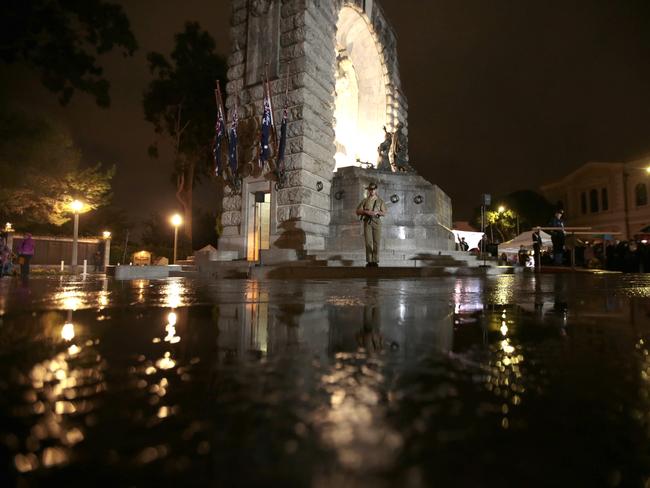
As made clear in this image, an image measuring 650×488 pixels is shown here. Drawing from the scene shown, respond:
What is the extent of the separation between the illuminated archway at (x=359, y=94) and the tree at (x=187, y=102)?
9.97 metres

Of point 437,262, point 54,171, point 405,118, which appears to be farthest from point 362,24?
point 54,171

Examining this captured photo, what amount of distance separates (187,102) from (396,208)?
18.1 m

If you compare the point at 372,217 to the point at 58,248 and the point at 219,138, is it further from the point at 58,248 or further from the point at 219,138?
the point at 58,248

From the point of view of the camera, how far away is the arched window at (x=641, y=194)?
41.4 m

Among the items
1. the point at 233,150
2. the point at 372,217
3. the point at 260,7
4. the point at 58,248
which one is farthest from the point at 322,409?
the point at 58,248

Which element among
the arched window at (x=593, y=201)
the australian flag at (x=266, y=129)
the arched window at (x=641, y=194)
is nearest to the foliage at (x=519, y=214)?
the arched window at (x=593, y=201)

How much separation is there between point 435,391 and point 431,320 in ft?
3.94

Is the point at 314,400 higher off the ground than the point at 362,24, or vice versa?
the point at 362,24

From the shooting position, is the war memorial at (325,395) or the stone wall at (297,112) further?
the stone wall at (297,112)

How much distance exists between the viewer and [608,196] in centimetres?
4544

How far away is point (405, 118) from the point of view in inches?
937

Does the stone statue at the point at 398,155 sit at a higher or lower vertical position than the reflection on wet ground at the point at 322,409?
higher

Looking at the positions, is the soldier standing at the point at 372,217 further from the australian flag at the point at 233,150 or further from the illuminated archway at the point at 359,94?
the illuminated archway at the point at 359,94

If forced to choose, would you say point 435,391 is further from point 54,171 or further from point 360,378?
point 54,171
